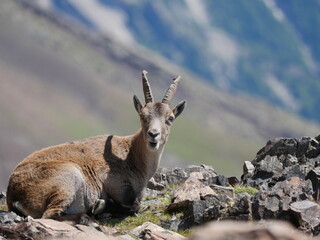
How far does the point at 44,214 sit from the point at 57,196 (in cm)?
69

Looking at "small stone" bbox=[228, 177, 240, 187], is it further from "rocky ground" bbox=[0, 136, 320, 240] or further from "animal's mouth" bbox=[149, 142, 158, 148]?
"animal's mouth" bbox=[149, 142, 158, 148]

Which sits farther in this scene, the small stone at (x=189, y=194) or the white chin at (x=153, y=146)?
the white chin at (x=153, y=146)

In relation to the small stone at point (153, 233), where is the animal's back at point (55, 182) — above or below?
above

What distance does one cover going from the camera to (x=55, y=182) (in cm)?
1977

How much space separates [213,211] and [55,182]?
4792 mm

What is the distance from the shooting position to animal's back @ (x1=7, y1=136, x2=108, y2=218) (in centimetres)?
1955

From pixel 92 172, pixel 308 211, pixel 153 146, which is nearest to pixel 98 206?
pixel 92 172

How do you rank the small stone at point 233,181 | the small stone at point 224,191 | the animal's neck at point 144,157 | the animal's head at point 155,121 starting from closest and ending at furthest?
the small stone at point 224,191 < the animal's head at point 155,121 < the animal's neck at point 144,157 < the small stone at point 233,181

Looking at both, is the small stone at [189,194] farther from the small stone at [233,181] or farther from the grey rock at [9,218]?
the grey rock at [9,218]

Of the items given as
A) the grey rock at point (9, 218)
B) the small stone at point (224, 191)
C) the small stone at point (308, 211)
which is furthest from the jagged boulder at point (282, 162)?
the grey rock at point (9, 218)

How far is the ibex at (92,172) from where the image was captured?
19641mm

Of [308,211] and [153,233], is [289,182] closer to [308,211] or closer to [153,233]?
[308,211]

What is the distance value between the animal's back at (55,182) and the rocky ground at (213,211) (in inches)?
40.9

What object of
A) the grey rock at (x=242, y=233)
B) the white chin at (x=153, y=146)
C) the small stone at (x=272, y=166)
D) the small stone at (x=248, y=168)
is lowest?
the grey rock at (x=242, y=233)
